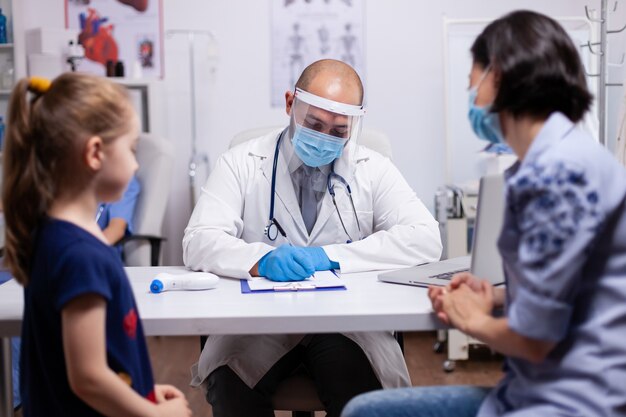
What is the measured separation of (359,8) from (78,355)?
3115 millimetres

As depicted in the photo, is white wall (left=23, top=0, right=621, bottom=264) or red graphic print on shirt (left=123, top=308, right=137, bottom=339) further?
white wall (left=23, top=0, right=621, bottom=264)

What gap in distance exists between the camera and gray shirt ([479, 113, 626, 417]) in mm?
911

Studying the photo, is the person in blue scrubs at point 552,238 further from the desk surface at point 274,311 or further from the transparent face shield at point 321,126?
the transparent face shield at point 321,126

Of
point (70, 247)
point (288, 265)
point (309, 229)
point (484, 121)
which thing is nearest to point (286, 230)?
point (309, 229)

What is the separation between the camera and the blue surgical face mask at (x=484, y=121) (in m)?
1.13

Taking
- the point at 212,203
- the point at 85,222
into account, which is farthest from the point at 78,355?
the point at 212,203

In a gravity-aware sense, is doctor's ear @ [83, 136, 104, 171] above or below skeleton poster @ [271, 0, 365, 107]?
below

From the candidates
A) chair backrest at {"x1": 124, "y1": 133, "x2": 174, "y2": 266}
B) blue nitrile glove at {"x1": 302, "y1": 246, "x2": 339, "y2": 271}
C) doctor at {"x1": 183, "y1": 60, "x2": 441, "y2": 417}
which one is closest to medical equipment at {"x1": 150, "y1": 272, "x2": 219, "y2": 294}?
doctor at {"x1": 183, "y1": 60, "x2": 441, "y2": 417}

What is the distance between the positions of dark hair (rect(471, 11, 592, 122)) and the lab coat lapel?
0.97 m

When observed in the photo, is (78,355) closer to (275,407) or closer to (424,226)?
(275,407)

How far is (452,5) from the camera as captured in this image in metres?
3.80

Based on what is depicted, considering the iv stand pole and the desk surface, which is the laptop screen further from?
the iv stand pole

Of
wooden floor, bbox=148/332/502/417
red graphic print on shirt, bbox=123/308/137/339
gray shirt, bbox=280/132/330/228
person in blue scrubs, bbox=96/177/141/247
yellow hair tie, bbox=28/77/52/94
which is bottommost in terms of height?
wooden floor, bbox=148/332/502/417

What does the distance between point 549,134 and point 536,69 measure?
98 millimetres
